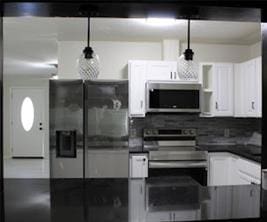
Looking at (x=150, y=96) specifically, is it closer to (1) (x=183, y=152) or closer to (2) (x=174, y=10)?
(1) (x=183, y=152)

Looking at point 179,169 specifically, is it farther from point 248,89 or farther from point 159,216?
point 159,216

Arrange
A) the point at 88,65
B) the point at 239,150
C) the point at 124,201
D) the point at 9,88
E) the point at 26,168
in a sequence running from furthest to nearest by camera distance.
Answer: the point at 9,88 → the point at 26,168 → the point at 239,150 → the point at 88,65 → the point at 124,201

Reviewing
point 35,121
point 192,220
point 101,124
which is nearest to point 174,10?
point 192,220

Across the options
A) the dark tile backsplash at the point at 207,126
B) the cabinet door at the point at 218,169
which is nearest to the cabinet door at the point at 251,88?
the dark tile backsplash at the point at 207,126

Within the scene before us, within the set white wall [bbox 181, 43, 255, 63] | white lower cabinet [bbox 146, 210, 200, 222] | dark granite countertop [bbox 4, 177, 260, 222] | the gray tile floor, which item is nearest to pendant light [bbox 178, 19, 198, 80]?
dark granite countertop [bbox 4, 177, 260, 222]

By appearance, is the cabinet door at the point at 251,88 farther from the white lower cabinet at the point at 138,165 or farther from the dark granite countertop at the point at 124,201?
the dark granite countertop at the point at 124,201

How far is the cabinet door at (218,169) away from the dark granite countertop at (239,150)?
11 centimetres

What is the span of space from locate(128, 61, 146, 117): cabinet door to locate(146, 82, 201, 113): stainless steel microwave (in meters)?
0.14

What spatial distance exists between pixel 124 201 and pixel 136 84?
2.64 metres

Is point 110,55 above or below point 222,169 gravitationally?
above

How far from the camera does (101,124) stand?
11.3ft

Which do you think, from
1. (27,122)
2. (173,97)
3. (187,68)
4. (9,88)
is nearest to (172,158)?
(173,97)

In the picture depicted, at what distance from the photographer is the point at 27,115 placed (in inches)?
327

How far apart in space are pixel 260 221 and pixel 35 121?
7964 mm
